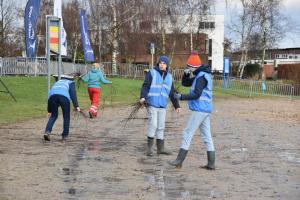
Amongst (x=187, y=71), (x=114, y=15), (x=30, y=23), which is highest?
(x=114, y=15)

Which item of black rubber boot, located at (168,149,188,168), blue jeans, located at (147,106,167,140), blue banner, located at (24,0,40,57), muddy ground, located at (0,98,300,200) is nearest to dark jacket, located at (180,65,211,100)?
black rubber boot, located at (168,149,188,168)

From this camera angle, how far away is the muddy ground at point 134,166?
7629mm

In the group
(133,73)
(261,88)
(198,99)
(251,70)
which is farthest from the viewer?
(251,70)

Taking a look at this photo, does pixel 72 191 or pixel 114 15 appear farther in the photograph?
pixel 114 15

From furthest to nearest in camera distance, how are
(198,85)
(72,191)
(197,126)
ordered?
(197,126)
(198,85)
(72,191)

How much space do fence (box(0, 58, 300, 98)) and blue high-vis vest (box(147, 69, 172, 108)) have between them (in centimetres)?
2703

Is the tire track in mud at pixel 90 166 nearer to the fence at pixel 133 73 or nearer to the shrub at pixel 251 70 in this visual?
the fence at pixel 133 73

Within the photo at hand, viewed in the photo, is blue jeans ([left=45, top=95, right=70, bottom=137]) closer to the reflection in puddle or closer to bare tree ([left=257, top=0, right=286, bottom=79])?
the reflection in puddle

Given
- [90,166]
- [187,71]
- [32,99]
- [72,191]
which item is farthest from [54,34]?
[72,191]

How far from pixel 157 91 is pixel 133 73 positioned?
34255 mm

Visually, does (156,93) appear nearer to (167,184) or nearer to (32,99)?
(167,184)

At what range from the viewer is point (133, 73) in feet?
147

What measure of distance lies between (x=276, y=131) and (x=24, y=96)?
1274 centimetres

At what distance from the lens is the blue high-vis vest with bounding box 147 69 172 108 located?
34.6 ft
